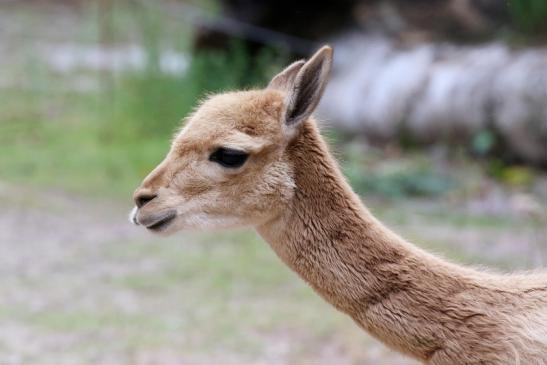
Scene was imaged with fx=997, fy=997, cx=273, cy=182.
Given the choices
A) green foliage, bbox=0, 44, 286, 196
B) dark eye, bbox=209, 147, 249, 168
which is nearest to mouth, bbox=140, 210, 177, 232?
dark eye, bbox=209, 147, 249, 168

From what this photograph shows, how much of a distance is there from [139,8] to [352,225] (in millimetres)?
9831

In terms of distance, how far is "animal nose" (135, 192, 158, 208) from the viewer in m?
3.52

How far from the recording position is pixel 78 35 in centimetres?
1912

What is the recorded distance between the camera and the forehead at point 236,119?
3.52 metres

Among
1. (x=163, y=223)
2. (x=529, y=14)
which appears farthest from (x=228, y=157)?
(x=529, y=14)

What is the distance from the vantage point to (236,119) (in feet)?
11.6

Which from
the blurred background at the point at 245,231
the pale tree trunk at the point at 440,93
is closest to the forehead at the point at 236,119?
the blurred background at the point at 245,231

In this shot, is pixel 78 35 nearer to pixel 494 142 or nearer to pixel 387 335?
pixel 494 142

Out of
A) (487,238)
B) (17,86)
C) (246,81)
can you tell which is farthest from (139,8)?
(487,238)

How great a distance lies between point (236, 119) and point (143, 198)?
43 cm

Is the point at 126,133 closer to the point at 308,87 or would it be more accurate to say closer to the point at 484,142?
the point at 484,142

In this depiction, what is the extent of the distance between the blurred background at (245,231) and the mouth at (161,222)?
266 centimetres

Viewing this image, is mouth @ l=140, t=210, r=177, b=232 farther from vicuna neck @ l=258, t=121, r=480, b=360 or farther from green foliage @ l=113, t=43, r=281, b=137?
green foliage @ l=113, t=43, r=281, b=137

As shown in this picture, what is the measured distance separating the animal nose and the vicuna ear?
55 centimetres
